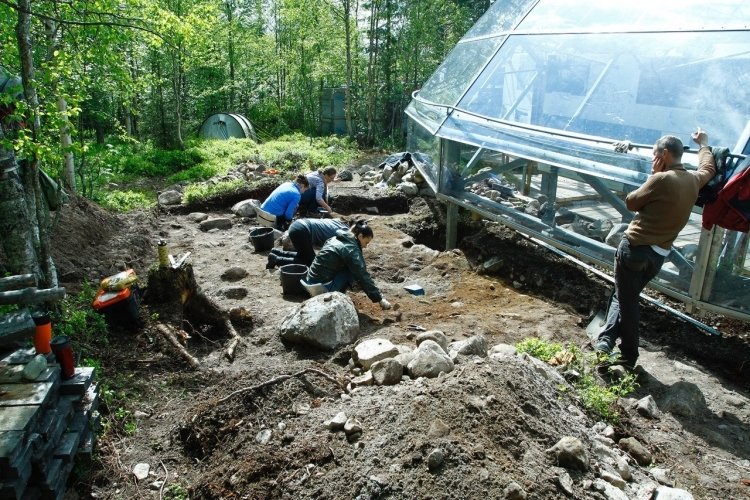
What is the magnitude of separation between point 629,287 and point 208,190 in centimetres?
882

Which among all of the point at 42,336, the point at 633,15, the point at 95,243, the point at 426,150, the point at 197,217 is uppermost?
the point at 633,15

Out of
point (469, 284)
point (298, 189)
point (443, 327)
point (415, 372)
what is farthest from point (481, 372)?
point (298, 189)

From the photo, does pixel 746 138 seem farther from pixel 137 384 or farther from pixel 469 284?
pixel 137 384

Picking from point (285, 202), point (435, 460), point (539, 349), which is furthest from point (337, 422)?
point (285, 202)

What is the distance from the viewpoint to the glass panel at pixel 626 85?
5168 mm

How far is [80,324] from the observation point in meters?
4.94

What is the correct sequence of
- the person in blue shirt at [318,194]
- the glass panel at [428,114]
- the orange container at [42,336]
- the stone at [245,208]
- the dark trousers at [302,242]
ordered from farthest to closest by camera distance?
1. the stone at [245,208]
2. the person in blue shirt at [318,194]
3. the glass panel at [428,114]
4. the dark trousers at [302,242]
5. the orange container at [42,336]

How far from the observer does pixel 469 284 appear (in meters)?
7.28

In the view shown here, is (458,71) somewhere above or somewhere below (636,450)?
above

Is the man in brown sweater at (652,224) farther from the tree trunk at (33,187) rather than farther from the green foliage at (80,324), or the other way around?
the tree trunk at (33,187)

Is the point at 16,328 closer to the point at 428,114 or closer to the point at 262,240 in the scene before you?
the point at 262,240

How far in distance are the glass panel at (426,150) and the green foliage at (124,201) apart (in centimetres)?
542

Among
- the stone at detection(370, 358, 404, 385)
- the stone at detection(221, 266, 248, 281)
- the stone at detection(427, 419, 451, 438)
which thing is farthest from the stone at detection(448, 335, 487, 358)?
the stone at detection(221, 266, 248, 281)

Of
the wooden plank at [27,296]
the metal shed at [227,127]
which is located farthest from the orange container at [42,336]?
the metal shed at [227,127]
